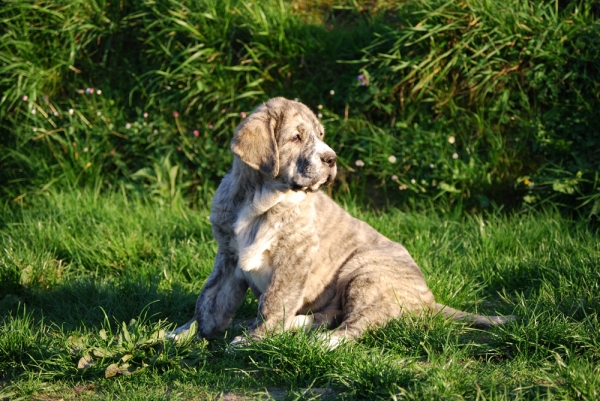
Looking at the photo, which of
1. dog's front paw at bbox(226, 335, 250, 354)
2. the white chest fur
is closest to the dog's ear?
the white chest fur

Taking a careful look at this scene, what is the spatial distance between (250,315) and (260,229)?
0.93m

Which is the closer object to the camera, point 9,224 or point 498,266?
point 498,266

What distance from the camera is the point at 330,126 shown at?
276 inches

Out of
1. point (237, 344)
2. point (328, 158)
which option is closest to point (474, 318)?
point (328, 158)

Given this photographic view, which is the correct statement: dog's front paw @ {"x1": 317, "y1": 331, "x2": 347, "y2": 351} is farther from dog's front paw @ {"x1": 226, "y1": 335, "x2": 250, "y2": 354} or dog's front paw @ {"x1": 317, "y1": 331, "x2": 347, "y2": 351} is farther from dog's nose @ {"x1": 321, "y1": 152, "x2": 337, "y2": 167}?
dog's nose @ {"x1": 321, "y1": 152, "x2": 337, "y2": 167}

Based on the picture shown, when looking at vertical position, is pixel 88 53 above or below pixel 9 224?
above

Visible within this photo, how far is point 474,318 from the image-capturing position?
440 cm

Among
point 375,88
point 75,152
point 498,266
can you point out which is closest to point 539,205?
point 498,266

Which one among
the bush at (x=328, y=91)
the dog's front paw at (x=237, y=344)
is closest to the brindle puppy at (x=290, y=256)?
the dog's front paw at (x=237, y=344)

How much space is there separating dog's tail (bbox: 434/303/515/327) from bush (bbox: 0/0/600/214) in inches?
88.9

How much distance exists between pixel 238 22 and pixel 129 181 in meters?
1.94

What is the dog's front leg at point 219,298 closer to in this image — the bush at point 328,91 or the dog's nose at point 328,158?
the dog's nose at point 328,158

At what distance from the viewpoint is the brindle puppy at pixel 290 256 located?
170 inches

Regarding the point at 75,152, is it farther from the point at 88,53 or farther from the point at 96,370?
the point at 96,370
